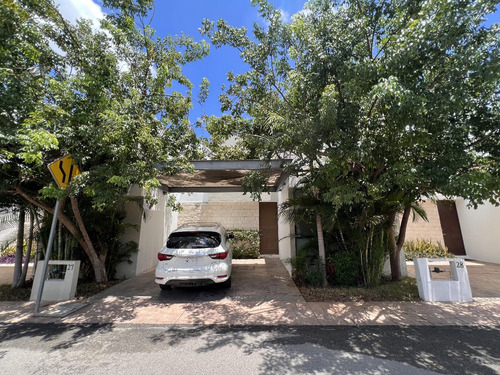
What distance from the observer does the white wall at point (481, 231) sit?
9.41 m

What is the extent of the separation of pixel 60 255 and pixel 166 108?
474cm

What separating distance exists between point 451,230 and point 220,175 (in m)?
11.0

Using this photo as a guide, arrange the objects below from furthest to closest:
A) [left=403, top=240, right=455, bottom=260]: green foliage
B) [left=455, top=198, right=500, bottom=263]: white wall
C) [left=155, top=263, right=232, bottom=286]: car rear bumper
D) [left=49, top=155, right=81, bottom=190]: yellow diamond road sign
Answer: [left=403, top=240, right=455, bottom=260]: green foliage → [left=455, top=198, right=500, bottom=263]: white wall → [left=155, top=263, right=232, bottom=286]: car rear bumper → [left=49, top=155, right=81, bottom=190]: yellow diamond road sign

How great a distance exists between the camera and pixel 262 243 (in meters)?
12.1

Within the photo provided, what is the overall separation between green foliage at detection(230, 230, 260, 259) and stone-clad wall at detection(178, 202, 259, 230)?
18.7 inches

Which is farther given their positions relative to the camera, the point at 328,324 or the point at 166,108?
the point at 166,108

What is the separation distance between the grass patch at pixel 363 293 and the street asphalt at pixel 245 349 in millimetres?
1362

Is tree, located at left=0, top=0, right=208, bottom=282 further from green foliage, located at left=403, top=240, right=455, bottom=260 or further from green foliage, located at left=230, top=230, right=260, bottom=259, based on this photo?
green foliage, located at left=403, top=240, right=455, bottom=260

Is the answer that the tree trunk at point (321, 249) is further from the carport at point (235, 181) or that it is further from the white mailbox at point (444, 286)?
the white mailbox at point (444, 286)

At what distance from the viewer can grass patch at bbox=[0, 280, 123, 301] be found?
18.3 ft

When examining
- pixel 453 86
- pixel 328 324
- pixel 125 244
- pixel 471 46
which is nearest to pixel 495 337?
pixel 328 324

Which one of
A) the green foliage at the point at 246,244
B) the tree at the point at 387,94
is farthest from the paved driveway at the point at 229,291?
the green foliage at the point at 246,244

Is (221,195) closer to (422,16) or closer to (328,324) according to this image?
(328,324)

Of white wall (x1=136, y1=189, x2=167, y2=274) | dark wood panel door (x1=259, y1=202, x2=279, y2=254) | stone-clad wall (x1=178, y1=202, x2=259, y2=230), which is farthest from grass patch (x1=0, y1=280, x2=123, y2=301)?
dark wood panel door (x1=259, y1=202, x2=279, y2=254)
